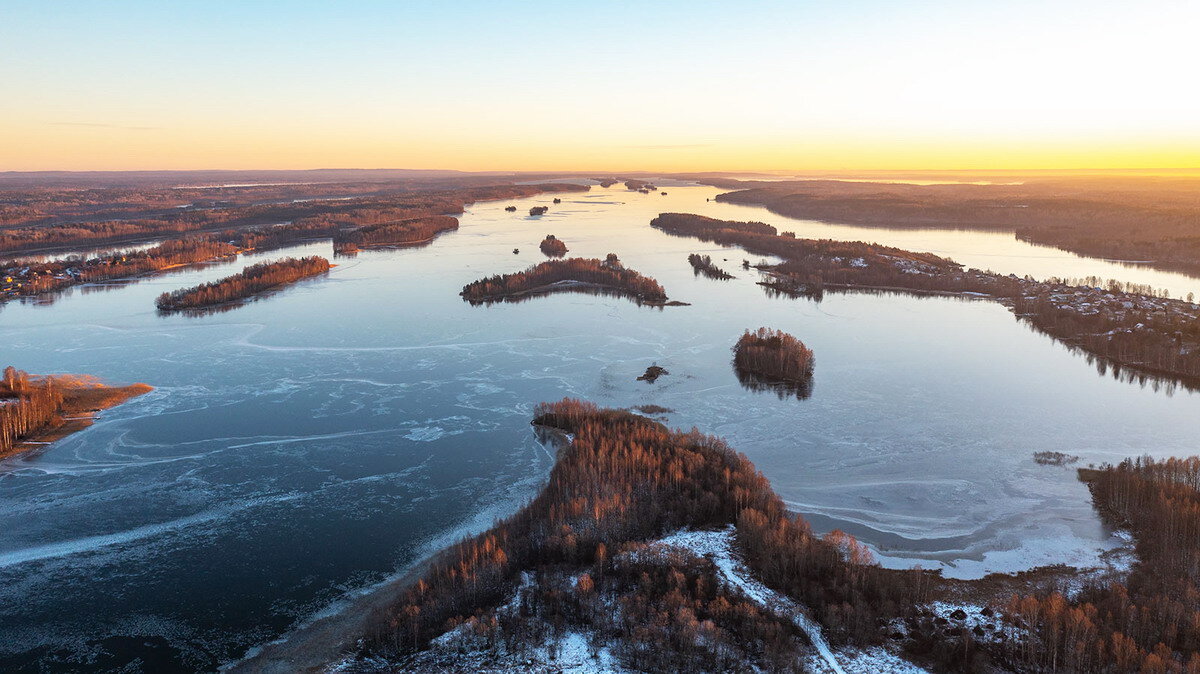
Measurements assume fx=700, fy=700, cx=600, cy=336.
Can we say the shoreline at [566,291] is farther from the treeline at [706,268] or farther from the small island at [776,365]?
the small island at [776,365]

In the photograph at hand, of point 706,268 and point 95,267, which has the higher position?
point 95,267

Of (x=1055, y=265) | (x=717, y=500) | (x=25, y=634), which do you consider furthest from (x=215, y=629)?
(x=1055, y=265)

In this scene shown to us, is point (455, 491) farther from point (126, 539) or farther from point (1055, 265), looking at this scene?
point (1055, 265)

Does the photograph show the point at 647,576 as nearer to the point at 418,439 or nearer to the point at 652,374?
the point at 418,439

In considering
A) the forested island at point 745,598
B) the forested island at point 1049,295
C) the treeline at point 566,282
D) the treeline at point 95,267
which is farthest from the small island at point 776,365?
the treeline at point 95,267

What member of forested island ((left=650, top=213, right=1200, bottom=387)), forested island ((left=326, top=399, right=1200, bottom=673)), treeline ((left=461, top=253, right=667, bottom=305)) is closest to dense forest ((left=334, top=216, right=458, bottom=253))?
treeline ((left=461, top=253, right=667, bottom=305))

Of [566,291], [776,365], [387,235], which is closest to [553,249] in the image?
[566,291]
